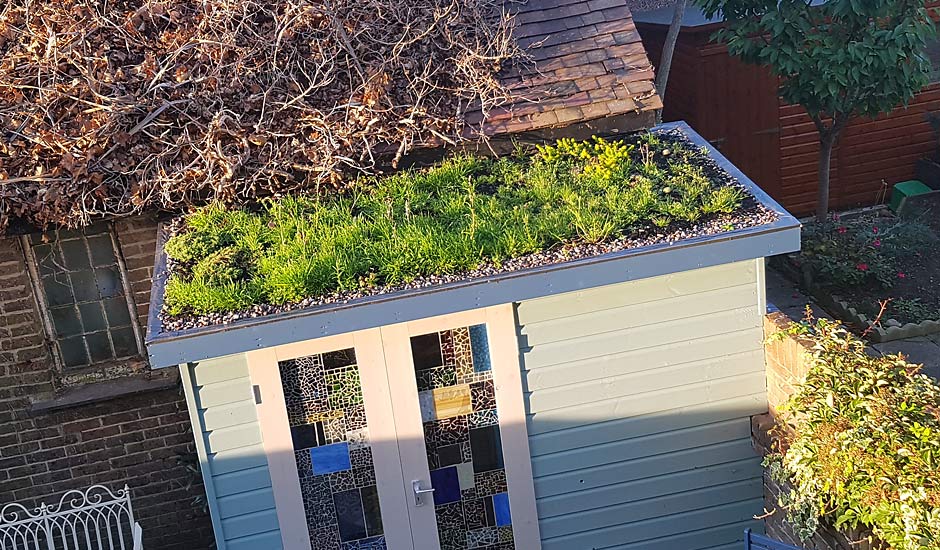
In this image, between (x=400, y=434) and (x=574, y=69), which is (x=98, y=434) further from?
(x=574, y=69)

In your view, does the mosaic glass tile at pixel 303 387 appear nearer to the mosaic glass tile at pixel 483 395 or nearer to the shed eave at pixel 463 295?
the shed eave at pixel 463 295

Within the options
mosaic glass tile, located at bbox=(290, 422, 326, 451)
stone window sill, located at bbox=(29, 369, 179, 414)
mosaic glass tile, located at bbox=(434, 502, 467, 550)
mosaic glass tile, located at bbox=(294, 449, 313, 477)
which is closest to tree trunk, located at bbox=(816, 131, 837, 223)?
mosaic glass tile, located at bbox=(434, 502, 467, 550)

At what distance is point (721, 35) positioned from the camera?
Result: 1030 cm

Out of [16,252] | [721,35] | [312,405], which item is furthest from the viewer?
[721,35]

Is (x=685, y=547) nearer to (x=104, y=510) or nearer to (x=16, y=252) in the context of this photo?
(x=104, y=510)

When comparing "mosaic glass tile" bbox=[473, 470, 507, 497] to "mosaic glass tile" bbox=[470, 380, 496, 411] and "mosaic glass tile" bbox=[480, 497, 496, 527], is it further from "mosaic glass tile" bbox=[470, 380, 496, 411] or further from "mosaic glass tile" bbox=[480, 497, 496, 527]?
"mosaic glass tile" bbox=[470, 380, 496, 411]

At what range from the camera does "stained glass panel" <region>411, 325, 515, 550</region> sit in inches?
235

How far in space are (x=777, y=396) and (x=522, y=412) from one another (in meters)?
1.70

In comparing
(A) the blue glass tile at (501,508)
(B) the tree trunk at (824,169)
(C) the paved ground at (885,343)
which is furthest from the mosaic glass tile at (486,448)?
(B) the tree trunk at (824,169)

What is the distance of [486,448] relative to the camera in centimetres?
616

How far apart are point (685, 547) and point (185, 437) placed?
401 centimetres

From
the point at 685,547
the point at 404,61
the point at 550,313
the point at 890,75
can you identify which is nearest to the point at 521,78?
the point at 404,61

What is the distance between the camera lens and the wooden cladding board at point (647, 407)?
6.07m

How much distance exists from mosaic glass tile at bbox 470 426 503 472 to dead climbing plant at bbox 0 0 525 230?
221 cm
